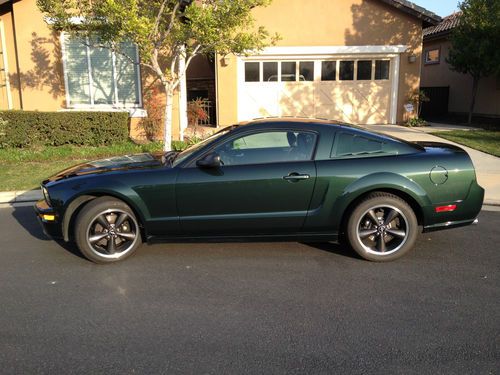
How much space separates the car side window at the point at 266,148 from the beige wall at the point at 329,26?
11091 mm

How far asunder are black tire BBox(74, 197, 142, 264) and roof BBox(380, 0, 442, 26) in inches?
→ 540

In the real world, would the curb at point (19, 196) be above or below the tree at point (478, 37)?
below

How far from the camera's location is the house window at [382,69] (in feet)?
51.7

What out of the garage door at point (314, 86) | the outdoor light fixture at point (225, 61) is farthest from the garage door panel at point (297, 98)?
the outdoor light fixture at point (225, 61)

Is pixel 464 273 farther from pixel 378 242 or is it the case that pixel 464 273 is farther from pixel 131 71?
pixel 131 71

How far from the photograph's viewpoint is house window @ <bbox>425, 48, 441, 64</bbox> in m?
21.9

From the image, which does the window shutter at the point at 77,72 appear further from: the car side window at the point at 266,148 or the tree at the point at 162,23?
the car side window at the point at 266,148

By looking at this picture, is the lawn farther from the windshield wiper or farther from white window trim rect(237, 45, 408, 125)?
white window trim rect(237, 45, 408, 125)

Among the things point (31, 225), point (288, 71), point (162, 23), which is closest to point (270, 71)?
point (288, 71)

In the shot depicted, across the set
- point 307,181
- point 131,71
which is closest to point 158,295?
point 307,181

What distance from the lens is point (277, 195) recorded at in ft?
14.6

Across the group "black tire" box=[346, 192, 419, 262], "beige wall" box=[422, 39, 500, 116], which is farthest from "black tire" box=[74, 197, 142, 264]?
"beige wall" box=[422, 39, 500, 116]

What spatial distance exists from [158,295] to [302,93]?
12.9 meters

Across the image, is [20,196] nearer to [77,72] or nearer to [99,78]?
[99,78]
